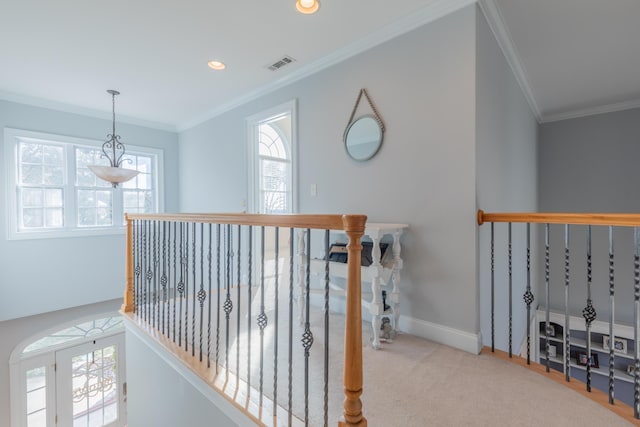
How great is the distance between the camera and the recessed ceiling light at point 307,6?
2062 mm

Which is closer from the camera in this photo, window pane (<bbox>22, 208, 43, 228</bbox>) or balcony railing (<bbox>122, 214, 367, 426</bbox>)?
balcony railing (<bbox>122, 214, 367, 426</bbox>)

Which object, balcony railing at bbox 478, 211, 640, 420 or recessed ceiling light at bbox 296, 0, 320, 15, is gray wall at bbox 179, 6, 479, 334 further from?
recessed ceiling light at bbox 296, 0, 320, 15

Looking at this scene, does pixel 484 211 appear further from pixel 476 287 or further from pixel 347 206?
pixel 347 206

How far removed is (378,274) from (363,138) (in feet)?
3.96

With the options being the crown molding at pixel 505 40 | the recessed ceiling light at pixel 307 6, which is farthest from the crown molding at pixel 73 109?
the crown molding at pixel 505 40

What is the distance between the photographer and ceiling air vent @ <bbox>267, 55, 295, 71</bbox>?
2846 mm

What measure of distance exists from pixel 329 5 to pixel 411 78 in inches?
31.5

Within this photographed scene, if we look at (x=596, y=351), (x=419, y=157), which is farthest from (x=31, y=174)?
(x=596, y=351)

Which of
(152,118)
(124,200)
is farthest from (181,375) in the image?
(152,118)

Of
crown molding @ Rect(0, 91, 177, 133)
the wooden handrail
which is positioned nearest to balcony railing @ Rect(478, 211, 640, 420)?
the wooden handrail

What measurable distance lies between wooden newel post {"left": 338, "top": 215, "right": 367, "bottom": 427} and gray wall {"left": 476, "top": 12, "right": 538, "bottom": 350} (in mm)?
1349

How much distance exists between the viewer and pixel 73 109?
13.3 feet

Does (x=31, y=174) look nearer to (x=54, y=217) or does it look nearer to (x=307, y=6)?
(x=54, y=217)

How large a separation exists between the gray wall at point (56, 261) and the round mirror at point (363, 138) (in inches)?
149
